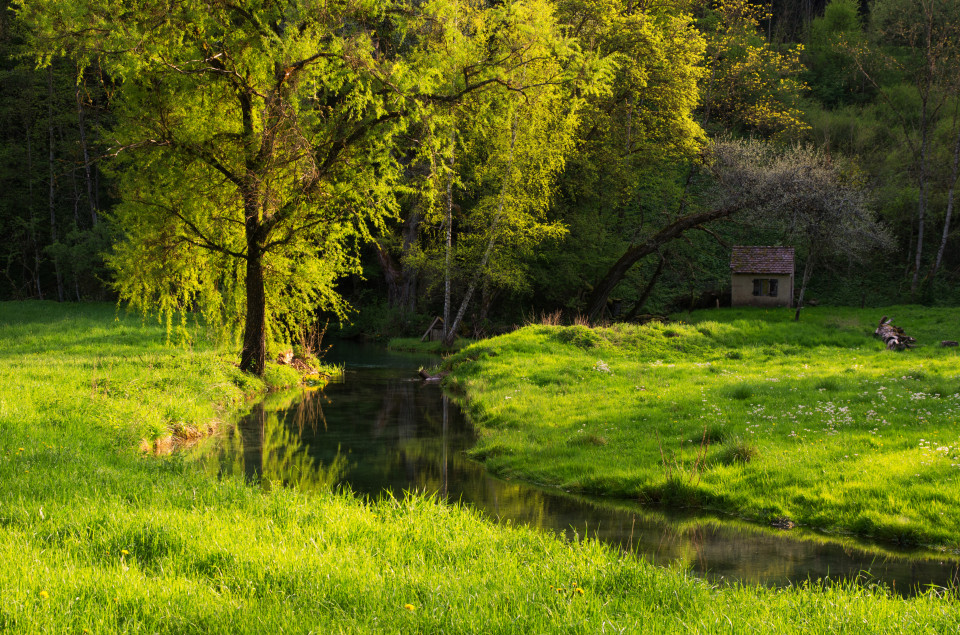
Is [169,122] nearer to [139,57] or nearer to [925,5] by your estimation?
[139,57]

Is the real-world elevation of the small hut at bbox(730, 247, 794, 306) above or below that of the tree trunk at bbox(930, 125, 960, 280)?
below

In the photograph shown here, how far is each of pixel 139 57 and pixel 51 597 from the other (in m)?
14.0

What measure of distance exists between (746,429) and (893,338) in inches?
699

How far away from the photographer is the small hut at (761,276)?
46469 mm

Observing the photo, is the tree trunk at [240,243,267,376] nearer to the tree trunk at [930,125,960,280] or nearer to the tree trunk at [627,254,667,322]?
the tree trunk at [627,254,667,322]

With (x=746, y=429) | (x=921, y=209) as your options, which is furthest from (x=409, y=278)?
(x=746, y=429)

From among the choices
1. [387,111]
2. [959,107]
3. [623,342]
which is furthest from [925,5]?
[387,111]

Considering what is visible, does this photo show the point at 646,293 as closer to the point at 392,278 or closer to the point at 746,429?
the point at 392,278

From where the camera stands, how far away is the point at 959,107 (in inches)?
1950

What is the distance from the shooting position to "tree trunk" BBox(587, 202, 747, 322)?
122ft

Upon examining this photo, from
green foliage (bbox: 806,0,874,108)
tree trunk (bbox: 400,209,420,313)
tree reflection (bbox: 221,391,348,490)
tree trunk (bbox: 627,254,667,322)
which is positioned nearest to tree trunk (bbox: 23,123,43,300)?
tree trunk (bbox: 400,209,420,313)

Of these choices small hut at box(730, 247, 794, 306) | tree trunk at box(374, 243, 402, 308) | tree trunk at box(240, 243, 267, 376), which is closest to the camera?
tree trunk at box(240, 243, 267, 376)

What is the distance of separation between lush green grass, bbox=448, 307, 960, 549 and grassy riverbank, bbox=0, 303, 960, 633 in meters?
3.61

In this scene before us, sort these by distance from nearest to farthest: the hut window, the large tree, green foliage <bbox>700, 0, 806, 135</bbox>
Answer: the large tree → the hut window → green foliage <bbox>700, 0, 806, 135</bbox>
